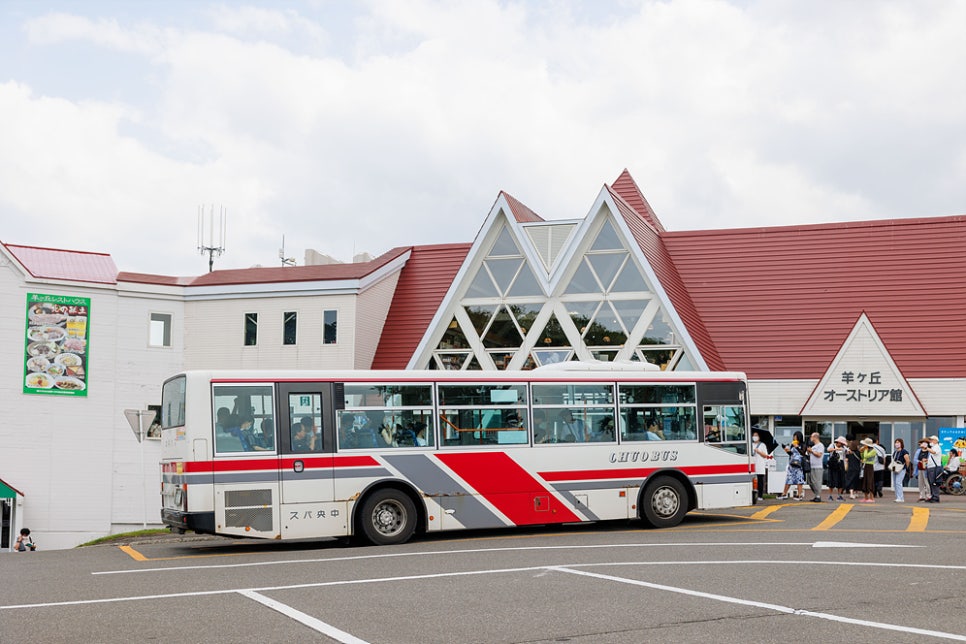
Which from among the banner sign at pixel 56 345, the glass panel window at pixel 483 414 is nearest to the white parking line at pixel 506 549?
the glass panel window at pixel 483 414

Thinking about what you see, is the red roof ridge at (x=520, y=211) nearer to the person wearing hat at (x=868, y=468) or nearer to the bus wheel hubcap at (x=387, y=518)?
the person wearing hat at (x=868, y=468)

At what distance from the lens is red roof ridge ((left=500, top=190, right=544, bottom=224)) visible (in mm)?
30781

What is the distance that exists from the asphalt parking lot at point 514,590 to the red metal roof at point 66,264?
1768cm

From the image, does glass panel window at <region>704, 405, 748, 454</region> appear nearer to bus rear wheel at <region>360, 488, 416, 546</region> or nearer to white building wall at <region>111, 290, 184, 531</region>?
bus rear wheel at <region>360, 488, 416, 546</region>

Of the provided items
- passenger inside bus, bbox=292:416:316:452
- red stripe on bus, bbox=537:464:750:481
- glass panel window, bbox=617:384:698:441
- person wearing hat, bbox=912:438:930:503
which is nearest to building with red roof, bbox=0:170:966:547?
person wearing hat, bbox=912:438:930:503

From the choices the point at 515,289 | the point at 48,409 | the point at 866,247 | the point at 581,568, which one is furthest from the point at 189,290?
the point at 581,568

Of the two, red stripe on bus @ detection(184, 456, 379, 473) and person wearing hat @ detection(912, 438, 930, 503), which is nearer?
red stripe on bus @ detection(184, 456, 379, 473)

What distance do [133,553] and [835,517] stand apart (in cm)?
1231

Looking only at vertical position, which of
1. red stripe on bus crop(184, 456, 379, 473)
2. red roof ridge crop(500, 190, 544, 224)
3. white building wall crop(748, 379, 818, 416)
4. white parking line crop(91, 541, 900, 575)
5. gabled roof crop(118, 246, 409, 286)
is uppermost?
red roof ridge crop(500, 190, 544, 224)

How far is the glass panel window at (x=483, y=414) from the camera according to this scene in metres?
16.0

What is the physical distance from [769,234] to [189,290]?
18.8m

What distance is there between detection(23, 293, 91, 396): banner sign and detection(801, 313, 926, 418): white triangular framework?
2188cm

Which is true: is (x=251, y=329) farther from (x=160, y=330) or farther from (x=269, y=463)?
(x=269, y=463)

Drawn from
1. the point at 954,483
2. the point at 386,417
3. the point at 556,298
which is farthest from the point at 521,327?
the point at 386,417
